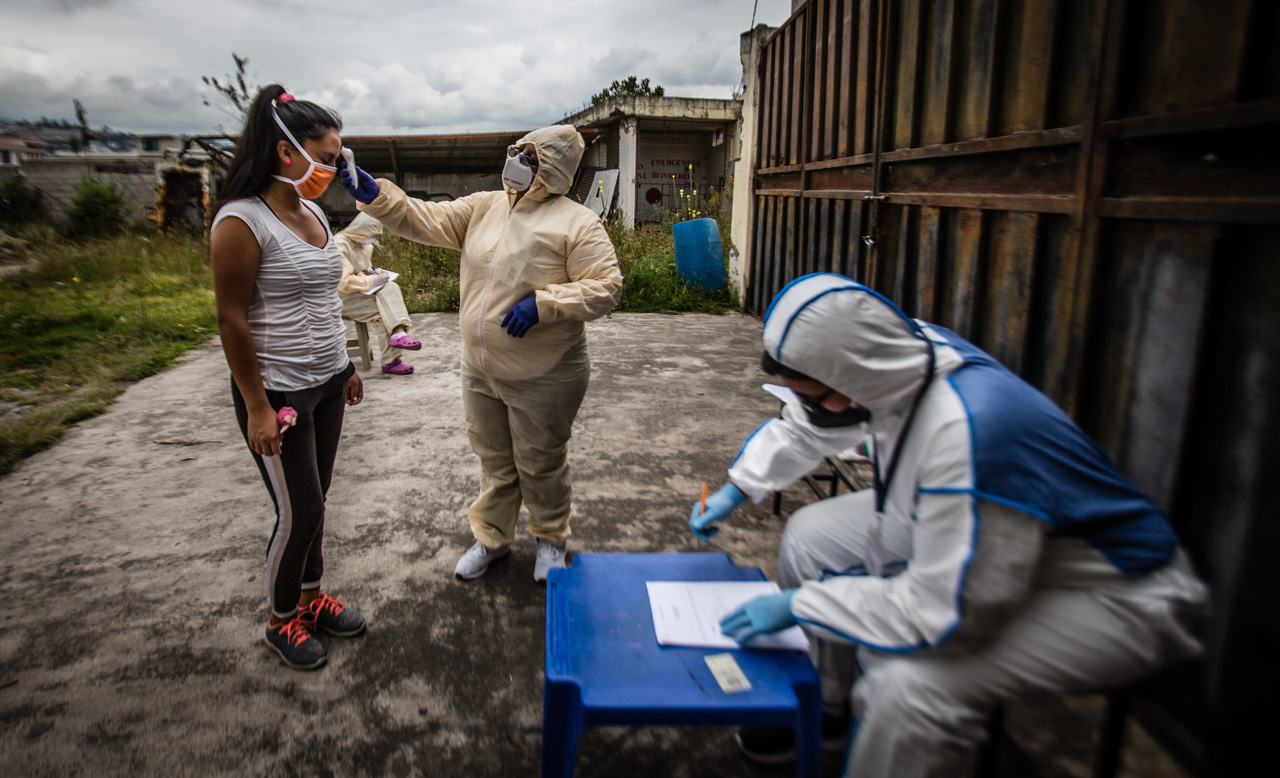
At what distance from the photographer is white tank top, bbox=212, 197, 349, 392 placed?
2094 millimetres

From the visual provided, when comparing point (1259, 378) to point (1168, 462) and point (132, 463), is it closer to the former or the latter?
point (1168, 462)

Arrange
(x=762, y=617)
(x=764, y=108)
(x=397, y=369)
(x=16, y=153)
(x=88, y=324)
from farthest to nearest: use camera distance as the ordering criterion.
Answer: (x=16, y=153) < (x=88, y=324) < (x=764, y=108) < (x=397, y=369) < (x=762, y=617)

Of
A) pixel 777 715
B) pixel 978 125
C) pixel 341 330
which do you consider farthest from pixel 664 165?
pixel 777 715

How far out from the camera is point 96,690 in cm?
224

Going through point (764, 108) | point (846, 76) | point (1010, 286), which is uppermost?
point (764, 108)

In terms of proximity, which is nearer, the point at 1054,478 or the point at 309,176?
the point at 1054,478

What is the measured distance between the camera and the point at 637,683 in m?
1.55

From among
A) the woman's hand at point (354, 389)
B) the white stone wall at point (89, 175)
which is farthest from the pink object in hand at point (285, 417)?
the white stone wall at point (89, 175)

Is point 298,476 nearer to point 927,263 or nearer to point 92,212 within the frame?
point 927,263

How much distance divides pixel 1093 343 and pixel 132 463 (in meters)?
4.90

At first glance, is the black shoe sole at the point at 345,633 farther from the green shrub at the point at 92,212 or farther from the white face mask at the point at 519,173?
the green shrub at the point at 92,212

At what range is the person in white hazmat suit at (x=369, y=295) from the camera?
555 centimetres

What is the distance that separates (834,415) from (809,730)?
76 centimetres

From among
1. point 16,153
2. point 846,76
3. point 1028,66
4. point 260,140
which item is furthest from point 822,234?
point 16,153
